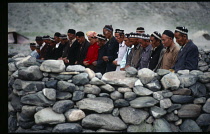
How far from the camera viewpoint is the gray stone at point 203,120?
338cm

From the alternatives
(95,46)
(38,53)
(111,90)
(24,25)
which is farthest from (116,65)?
(24,25)

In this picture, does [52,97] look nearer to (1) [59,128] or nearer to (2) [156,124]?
(1) [59,128]

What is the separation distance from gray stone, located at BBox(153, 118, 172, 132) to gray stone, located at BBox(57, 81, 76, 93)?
58.9 inches

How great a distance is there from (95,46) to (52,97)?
6.96 feet

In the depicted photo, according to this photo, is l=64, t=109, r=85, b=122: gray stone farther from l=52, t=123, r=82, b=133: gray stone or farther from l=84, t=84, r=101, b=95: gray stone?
l=84, t=84, r=101, b=95: gray stone

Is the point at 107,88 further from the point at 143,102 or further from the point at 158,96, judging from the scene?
the point at 158,96

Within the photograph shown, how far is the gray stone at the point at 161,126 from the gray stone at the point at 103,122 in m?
0.51

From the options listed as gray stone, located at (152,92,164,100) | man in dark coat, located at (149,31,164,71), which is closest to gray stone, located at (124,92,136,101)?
gray stone, located at (152,92,164,100)

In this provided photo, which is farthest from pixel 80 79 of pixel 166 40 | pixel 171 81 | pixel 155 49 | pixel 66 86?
pixel 166 40

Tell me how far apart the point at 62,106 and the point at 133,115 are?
118cm

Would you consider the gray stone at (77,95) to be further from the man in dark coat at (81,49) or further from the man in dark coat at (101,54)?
the man in dark coat at (81,49)

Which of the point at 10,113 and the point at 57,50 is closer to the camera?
the point at 10,113

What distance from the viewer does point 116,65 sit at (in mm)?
4984

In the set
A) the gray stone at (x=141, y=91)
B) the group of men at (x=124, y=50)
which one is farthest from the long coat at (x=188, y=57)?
the gray stone at (x=141, y=91)
